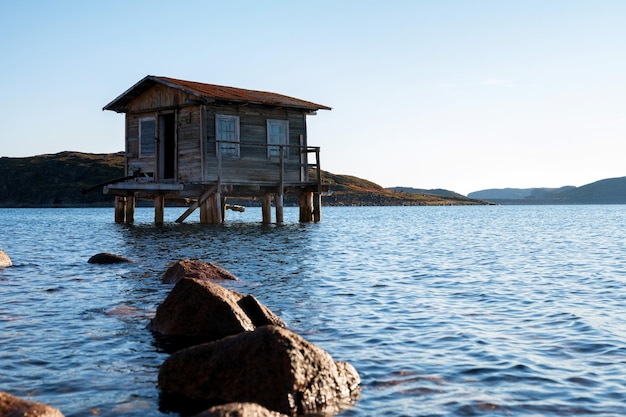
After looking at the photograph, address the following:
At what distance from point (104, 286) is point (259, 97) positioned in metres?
20.0

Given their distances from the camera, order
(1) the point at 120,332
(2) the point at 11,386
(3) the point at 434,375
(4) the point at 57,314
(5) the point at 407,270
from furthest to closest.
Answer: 1. (5) the point at 407,270
2. (4) the point at 57,314
3. (1) the point at 120,332
4. (3) the point at 434,375
5. (2) the point at 11,386

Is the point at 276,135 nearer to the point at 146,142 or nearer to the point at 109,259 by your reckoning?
the point at 146,142

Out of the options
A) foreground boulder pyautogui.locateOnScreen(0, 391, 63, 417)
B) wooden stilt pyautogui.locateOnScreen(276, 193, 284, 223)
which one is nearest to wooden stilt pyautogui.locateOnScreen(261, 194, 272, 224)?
wooden stilt pyautogui.locateOnScreen(276, 193, 284, 223)

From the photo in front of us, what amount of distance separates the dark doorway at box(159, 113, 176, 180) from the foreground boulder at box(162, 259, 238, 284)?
1798cm

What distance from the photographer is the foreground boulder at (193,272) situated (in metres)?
14.1

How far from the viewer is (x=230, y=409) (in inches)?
211

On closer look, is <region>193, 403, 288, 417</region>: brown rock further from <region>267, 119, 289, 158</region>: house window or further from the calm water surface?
<region>267, 119, 289, 158</region>: house window

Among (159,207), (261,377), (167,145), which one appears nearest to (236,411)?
(261,377)

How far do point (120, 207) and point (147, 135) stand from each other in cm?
739

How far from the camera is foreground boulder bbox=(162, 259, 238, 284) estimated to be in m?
14.1

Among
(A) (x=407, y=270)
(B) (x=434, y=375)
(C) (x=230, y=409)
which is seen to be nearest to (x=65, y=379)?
(C) (x=230, y=409)

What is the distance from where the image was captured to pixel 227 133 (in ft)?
104

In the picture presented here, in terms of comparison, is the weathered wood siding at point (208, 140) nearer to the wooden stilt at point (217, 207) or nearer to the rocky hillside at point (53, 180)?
the wooden stilt at point (217, 207)

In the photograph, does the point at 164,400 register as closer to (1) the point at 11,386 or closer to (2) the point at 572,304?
(1) the point at 11,386
